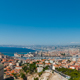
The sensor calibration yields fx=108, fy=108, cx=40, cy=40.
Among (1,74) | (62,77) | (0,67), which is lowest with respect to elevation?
(62,77)

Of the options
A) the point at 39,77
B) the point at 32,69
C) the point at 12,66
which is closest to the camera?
the point at 39,77

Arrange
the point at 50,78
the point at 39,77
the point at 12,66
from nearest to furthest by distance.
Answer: the point at 50,78, the point at 39,77, the point at 12,66

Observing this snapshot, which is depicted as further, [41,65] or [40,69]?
[41,65]

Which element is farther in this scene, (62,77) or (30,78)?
(30,78)

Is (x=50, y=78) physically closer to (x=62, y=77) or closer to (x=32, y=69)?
(x=62, y=77)

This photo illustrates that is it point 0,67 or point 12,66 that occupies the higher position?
point 0,67

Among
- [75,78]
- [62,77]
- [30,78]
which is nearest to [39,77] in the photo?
[30,78]

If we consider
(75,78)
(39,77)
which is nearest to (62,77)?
(75,78)

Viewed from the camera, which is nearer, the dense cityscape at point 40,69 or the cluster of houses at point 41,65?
the dense cityscape at point 40,69

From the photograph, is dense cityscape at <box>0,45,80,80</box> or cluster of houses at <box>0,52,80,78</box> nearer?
dense cityscape at <box>0,45,80,80</box>

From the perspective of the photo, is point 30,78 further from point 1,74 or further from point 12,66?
point 12,66
